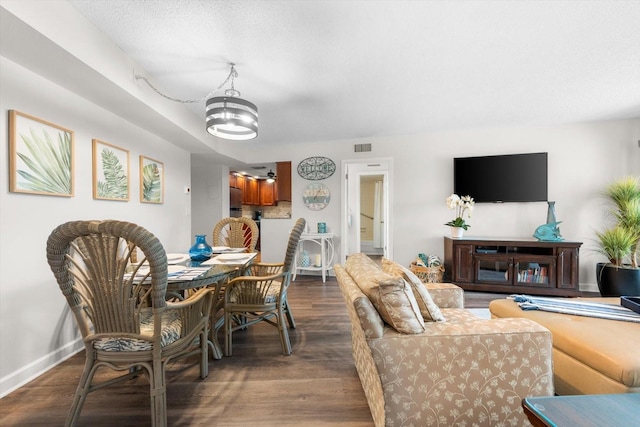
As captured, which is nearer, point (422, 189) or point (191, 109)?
point (191, 109)

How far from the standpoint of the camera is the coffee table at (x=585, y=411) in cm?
84

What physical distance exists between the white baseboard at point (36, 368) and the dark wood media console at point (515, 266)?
13.9ft

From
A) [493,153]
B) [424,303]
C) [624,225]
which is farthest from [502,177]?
[424,303]

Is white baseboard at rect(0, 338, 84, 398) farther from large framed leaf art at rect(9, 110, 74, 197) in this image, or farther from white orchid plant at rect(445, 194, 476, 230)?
white orchid plant at rect(445, 194, 476, 230)

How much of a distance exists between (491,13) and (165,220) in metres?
3.85

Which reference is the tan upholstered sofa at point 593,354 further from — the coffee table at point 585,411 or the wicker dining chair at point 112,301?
the wicker dining chair at point 112,301

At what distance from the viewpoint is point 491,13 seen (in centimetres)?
173

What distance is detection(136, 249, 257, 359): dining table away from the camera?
59.0 inches

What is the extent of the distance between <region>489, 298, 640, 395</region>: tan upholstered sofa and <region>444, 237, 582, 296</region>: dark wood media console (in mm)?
2022

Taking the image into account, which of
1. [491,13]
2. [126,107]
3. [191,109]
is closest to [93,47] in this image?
[126,107]

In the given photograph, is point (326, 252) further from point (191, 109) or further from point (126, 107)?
point (126, 107)

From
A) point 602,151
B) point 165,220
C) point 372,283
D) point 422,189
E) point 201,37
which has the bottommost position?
point 372,283

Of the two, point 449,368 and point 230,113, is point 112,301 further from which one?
point 449,368

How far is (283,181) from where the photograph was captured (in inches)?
194
